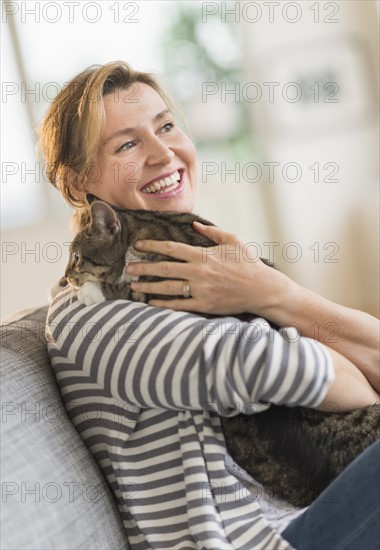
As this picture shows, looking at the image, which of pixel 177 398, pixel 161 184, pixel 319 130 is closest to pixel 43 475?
pixel 177 398

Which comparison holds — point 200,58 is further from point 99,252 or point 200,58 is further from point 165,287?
point 165,287

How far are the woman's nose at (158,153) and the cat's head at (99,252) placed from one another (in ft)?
0.55

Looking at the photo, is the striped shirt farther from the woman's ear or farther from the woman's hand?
the woman's ear

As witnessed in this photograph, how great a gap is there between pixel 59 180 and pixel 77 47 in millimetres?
3036

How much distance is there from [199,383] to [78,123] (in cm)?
64

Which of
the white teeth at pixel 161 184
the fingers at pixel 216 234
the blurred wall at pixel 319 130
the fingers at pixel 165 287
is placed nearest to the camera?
the fingers at pixel 165 287

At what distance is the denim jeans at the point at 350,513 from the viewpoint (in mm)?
1034

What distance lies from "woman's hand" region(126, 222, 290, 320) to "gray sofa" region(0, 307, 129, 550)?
24 cm

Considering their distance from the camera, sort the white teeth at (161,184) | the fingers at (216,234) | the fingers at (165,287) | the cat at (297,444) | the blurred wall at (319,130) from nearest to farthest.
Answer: the cat at (297,444)
the fingers at (165,287)
the fingers at (216,234)
the white teeth at (161,184)
the blurred wall at (319,130)

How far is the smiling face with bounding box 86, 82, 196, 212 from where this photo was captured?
1.43 metres

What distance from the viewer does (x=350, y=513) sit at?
1.04 metres

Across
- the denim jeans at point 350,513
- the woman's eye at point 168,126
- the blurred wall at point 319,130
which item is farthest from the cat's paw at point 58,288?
the blurred wall at point 319,130

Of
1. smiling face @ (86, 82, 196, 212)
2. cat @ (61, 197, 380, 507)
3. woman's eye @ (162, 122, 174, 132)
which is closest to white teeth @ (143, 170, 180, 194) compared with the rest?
smiling face @ (86, 82, 196, 212)

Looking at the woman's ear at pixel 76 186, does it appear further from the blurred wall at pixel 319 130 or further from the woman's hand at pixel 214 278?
the blurred wall at pixel 319 130
